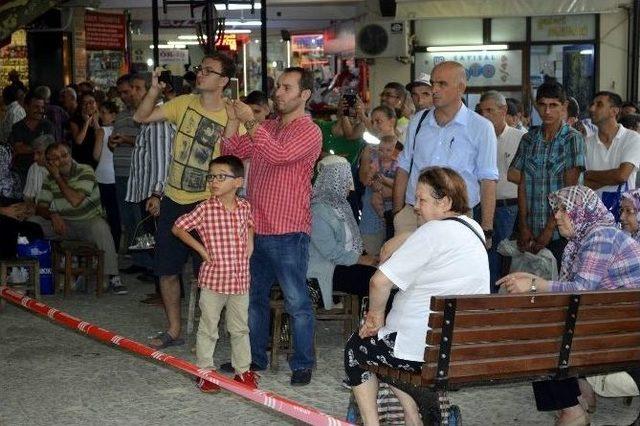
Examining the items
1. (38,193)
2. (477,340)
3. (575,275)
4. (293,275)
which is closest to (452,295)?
(477,340)

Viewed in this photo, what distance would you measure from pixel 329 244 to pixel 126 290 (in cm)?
361

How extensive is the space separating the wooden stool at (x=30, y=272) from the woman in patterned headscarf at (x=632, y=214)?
5.69 metres

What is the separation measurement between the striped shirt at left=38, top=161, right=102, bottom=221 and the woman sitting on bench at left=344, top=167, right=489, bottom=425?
580 cm

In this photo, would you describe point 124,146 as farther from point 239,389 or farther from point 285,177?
point 239,389

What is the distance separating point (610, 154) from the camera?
938cm

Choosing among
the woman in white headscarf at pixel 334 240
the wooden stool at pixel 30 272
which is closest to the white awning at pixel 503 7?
the wooden stool at pixel 30 272

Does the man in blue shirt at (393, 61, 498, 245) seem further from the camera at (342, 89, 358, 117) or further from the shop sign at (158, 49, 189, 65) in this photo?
the shop sign at (158, 49, 189, 65)

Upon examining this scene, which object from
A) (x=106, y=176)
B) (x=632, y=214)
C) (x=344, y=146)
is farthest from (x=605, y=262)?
(x=106, y=176)

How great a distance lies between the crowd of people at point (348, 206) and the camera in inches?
218

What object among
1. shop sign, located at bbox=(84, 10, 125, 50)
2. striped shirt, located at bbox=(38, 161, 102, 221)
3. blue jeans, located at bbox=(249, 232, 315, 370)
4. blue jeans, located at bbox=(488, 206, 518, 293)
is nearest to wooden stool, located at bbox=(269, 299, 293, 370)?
blue jeans, located at bbox=(249, 232, 315, 370)

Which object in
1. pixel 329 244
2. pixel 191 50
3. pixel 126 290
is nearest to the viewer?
Answer: pixel 329 244

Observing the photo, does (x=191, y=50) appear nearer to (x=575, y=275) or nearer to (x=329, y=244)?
(x=329, y=244)

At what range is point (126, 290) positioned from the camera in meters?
10.9

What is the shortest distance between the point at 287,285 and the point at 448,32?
14730mm
